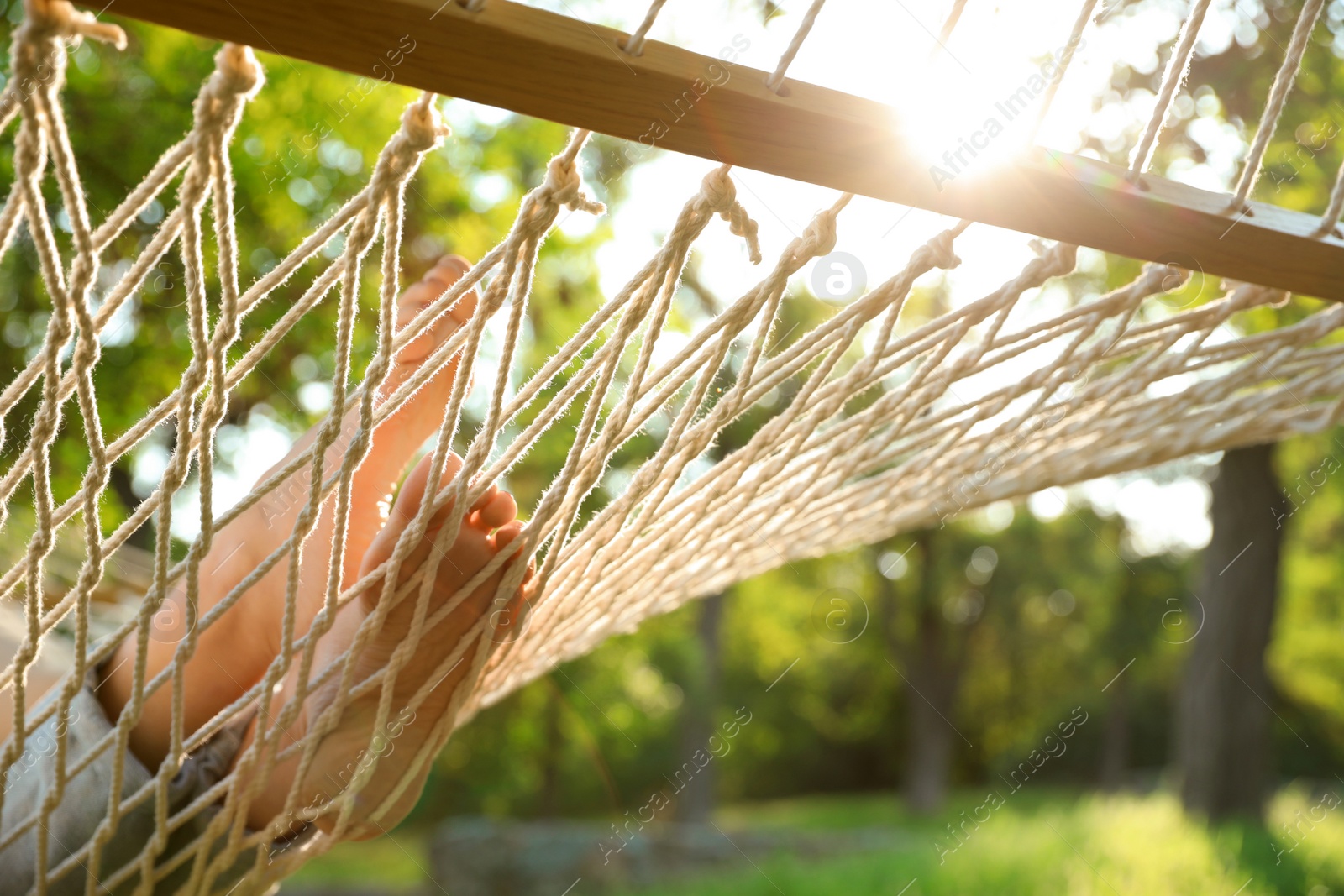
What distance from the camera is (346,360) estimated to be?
65 cm

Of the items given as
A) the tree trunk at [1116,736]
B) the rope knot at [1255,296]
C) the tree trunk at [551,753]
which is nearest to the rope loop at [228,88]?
the rope knot at [1255,296]

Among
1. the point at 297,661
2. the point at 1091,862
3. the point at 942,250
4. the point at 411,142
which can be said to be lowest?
the point at 1091,862

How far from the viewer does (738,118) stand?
0.62 meters

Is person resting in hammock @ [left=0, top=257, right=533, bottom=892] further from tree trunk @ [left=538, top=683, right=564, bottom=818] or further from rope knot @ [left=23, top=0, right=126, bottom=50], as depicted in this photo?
tree trunk @ [left=538, top=683, right=564, bottom=818]

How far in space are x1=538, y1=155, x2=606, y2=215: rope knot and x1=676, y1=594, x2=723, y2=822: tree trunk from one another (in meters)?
6.47

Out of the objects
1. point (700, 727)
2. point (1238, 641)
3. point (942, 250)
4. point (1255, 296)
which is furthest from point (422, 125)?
point (700, 727)

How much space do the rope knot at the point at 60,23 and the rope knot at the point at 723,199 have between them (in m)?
0.36

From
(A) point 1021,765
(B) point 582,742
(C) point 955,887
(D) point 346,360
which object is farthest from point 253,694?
(A) point 1021,765

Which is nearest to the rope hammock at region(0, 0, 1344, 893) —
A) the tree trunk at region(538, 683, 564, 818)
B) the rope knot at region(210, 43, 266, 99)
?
the rope knot at region(210, 43, 266, 99)

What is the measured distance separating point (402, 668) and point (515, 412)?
0.78 feet

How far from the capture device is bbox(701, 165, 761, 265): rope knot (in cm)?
69

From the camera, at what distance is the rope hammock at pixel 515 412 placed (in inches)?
24.0

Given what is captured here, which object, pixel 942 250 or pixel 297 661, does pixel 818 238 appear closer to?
pixel 942 250

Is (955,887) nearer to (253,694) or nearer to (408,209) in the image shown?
(408,209)
